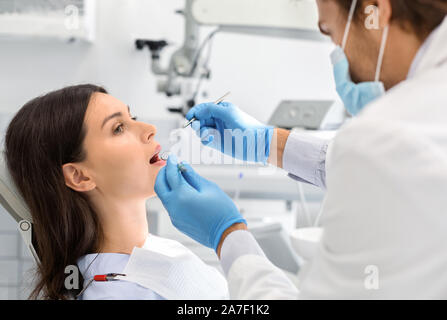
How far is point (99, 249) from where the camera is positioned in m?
1.30

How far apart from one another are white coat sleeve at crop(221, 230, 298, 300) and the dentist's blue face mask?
0.35m

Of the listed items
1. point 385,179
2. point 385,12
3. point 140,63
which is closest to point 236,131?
point 385,12

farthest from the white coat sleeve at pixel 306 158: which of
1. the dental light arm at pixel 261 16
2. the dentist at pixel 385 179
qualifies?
the dental light arm at pixel 261 16

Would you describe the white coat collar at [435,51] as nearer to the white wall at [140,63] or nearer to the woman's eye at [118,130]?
the woman's eye at [118,130]

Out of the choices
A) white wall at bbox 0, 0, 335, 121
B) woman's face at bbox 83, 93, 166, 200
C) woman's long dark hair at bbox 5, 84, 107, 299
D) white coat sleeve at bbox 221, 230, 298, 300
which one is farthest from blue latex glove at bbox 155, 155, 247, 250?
white wall at bbox 0, 0, 335, 121

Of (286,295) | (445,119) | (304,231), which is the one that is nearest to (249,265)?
(286,295)

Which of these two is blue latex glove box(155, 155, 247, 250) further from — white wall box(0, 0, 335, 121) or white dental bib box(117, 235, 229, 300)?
white wall box(0, 0, 335, 121)

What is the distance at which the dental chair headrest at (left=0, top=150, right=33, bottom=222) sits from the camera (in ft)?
3.92

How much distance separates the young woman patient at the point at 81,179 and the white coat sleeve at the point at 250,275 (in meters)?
0.40

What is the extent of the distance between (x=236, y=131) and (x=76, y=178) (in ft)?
1.53

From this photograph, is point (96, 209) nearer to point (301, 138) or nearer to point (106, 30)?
point (301, 138)

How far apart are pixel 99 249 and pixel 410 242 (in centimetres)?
89

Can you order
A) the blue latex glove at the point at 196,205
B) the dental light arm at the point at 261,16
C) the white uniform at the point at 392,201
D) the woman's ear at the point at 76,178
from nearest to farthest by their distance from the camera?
the white uniform at the point at 392,201
the blue latex glove at the point at 196,205
the woman's ear at the point at 76,178
the dental light arm at the point at 261,16

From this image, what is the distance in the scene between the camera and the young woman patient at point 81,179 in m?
1.23
